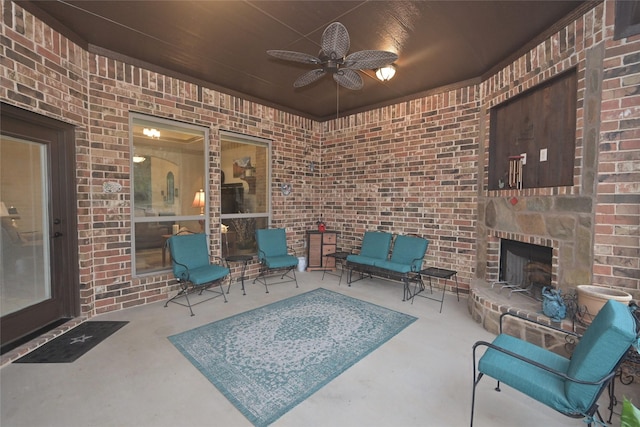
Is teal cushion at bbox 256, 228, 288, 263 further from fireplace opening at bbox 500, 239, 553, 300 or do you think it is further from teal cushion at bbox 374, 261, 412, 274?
fireplace opening at bbox 500, 239, 553, 300

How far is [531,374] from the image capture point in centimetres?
166

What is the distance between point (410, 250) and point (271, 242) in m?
2.29

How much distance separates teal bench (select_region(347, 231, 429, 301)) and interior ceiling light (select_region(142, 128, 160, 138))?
133 inches

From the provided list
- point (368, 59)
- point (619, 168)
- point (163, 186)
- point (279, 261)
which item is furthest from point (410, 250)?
point (163, 186)

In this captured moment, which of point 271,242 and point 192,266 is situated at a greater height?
point 271,242

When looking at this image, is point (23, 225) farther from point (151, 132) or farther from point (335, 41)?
point (335, 41)

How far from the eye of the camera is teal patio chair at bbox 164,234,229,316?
3.59 metres

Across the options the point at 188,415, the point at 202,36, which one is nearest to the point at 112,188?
the point at 202,36

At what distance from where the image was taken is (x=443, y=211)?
14.3 ft

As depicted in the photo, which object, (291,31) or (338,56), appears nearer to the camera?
(338,56)

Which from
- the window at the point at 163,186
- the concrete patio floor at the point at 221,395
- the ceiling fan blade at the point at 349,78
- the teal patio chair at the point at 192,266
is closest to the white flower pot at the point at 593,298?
the concrete patio floor at the point at 221,395

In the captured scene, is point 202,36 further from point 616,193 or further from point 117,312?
point 616,193

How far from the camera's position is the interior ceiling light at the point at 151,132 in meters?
3.78

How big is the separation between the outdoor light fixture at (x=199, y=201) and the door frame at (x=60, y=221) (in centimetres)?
139
